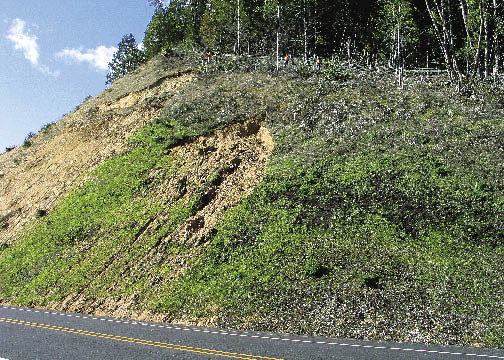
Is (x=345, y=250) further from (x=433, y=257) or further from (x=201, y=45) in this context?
(x=201, y=45)

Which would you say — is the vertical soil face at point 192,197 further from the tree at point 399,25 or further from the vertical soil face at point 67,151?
the tree at point 399,25

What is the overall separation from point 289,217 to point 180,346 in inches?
337

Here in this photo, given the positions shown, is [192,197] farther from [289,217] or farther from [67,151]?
[67,151]

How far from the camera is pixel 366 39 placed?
151 ft

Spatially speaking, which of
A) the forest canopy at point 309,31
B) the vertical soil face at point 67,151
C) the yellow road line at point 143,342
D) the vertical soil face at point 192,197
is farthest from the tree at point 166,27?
the yellow road line at point 143,342

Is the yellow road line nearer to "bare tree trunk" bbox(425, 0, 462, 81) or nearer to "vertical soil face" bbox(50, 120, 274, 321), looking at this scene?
"vertical soil face" bbox(50, 120, 274, 321)

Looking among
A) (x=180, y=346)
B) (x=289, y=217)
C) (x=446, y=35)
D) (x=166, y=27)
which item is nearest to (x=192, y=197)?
(x=289, y=217)

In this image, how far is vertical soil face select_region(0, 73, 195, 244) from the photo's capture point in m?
26.9

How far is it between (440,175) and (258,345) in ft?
40.0

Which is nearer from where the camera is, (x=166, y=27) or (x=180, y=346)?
(x=180, y=346)

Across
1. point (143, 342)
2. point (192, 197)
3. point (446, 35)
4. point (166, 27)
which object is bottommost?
point (143, 342)

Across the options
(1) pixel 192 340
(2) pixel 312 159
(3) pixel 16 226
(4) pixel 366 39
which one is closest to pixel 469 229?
(2) pixel 312 159

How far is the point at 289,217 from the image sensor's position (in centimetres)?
1823

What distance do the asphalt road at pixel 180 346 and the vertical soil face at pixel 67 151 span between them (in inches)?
560
